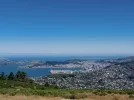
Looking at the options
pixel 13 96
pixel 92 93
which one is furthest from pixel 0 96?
pixel 92 93

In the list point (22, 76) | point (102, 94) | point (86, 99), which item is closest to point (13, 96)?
point (86, 99)

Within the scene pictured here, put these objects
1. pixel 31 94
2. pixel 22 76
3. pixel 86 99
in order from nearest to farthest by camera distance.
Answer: pixel 86 99, pixel 31 94, pixel 22 76

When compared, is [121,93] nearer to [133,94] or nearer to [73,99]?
[133,94]

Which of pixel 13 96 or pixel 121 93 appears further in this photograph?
pixel 121 93

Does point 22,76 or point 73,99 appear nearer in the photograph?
point 73,99

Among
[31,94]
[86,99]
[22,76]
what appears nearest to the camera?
[86,99]

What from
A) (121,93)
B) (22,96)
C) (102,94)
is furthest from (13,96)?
(121,93)

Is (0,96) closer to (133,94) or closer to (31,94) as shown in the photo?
(31,94)

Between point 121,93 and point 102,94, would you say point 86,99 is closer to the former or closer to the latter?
point 102,94
